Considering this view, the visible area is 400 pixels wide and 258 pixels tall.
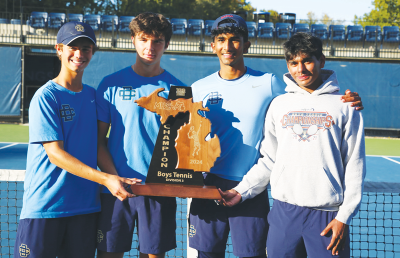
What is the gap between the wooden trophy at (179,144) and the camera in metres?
2.38

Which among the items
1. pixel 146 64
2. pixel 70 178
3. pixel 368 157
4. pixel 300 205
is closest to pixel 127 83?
pixel 146 64

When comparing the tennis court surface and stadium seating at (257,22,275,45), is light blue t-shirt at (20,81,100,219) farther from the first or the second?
stadium seating at (257,22,275,45)

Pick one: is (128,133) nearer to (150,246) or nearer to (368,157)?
(150,246)

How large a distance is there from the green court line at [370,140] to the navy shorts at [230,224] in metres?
9.75

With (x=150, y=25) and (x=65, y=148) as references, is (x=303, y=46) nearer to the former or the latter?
(x=150, y=25)

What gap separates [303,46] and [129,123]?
124 cm

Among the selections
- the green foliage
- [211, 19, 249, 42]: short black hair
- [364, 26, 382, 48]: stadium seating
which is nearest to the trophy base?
[211, 19, 249, 42]: short black hair

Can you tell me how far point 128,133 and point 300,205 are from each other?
1.21 meters

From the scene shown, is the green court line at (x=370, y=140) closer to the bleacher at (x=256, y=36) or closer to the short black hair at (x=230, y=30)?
the bleacher at (x=256, y=36)

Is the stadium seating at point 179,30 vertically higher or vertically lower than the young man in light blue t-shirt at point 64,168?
higher

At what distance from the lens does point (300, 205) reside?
2.24 meters

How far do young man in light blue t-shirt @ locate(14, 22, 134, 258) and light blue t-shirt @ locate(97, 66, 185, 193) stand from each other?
0.12 meters

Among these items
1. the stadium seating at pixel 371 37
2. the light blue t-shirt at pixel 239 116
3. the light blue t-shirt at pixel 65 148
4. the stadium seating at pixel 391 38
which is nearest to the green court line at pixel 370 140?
the stadium seating at pixel 391 38

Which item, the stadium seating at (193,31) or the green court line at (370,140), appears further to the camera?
the stadium seating at (193,31)
